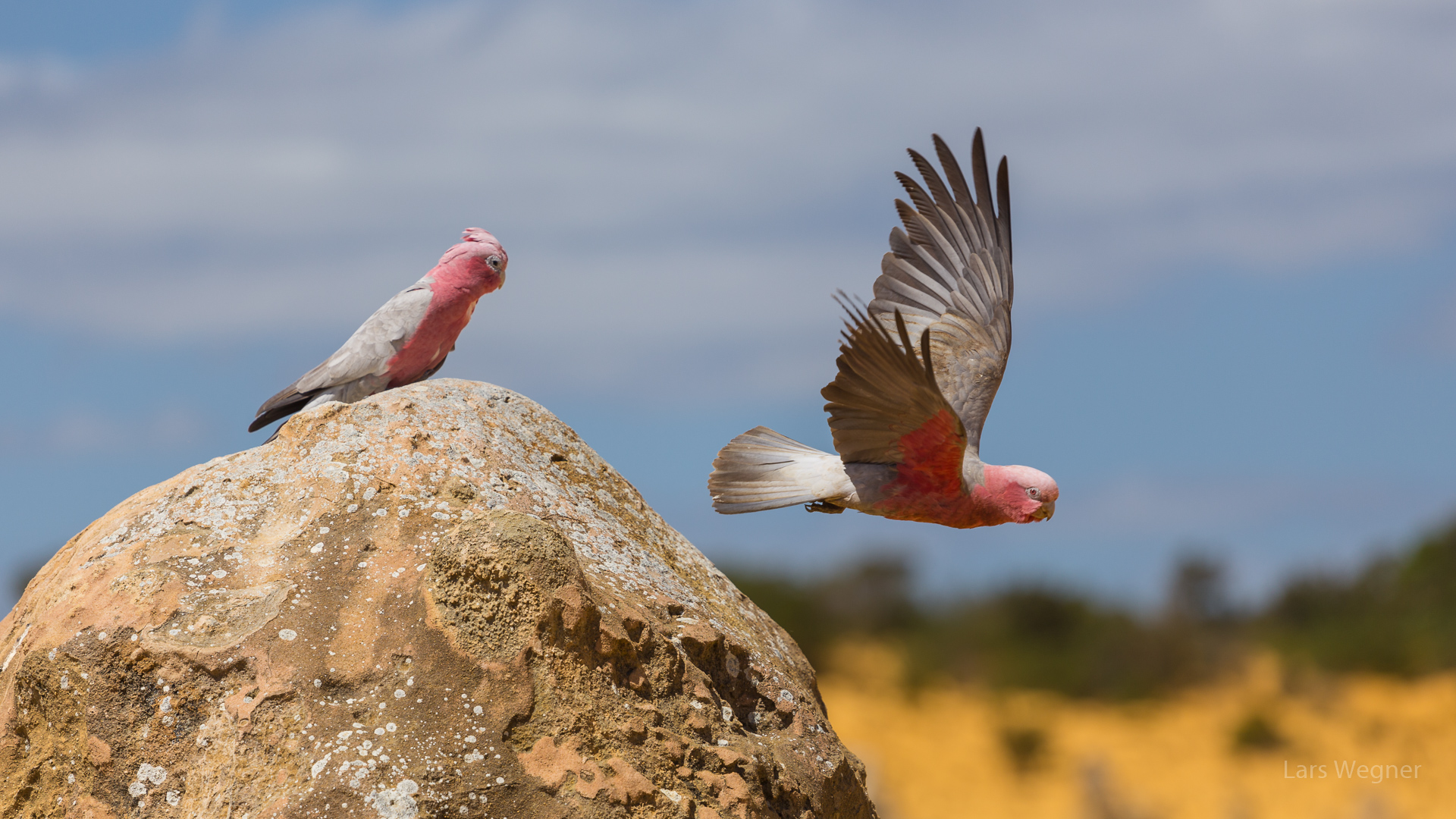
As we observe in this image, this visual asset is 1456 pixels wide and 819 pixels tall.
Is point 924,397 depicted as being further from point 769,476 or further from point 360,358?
point 360,358

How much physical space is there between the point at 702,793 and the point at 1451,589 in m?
31.8

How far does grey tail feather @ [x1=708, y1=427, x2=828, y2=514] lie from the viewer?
580 cm

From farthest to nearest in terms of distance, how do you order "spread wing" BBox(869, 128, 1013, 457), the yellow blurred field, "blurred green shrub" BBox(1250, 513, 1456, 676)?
1. "blurred green shrub" BBox(1250, 513, 1456, 676)
2. the yellow blurred field
3. "spread wing" BBox(869, 128, 1013, 457)

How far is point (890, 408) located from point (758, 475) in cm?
84

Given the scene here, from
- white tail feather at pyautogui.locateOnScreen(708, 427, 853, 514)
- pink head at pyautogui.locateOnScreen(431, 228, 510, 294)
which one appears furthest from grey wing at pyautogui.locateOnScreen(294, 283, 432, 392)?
white tail feather at pyautogui.locateOnScreen(708, 427, 853, 514)

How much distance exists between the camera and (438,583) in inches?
166

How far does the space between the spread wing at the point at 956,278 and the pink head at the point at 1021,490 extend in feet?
2.12

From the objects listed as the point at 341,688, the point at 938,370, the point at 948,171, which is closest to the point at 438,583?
the point at 341,688

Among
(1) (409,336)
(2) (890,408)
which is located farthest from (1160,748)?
(1) (409,336)

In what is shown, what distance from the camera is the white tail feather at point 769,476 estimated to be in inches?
229

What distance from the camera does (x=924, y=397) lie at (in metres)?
5.20

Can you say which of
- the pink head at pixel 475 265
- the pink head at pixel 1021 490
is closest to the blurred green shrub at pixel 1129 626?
the pink head at pixel 1021 490

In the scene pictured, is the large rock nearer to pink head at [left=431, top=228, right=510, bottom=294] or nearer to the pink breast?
the pink breast

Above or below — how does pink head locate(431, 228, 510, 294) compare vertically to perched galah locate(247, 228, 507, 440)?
above
